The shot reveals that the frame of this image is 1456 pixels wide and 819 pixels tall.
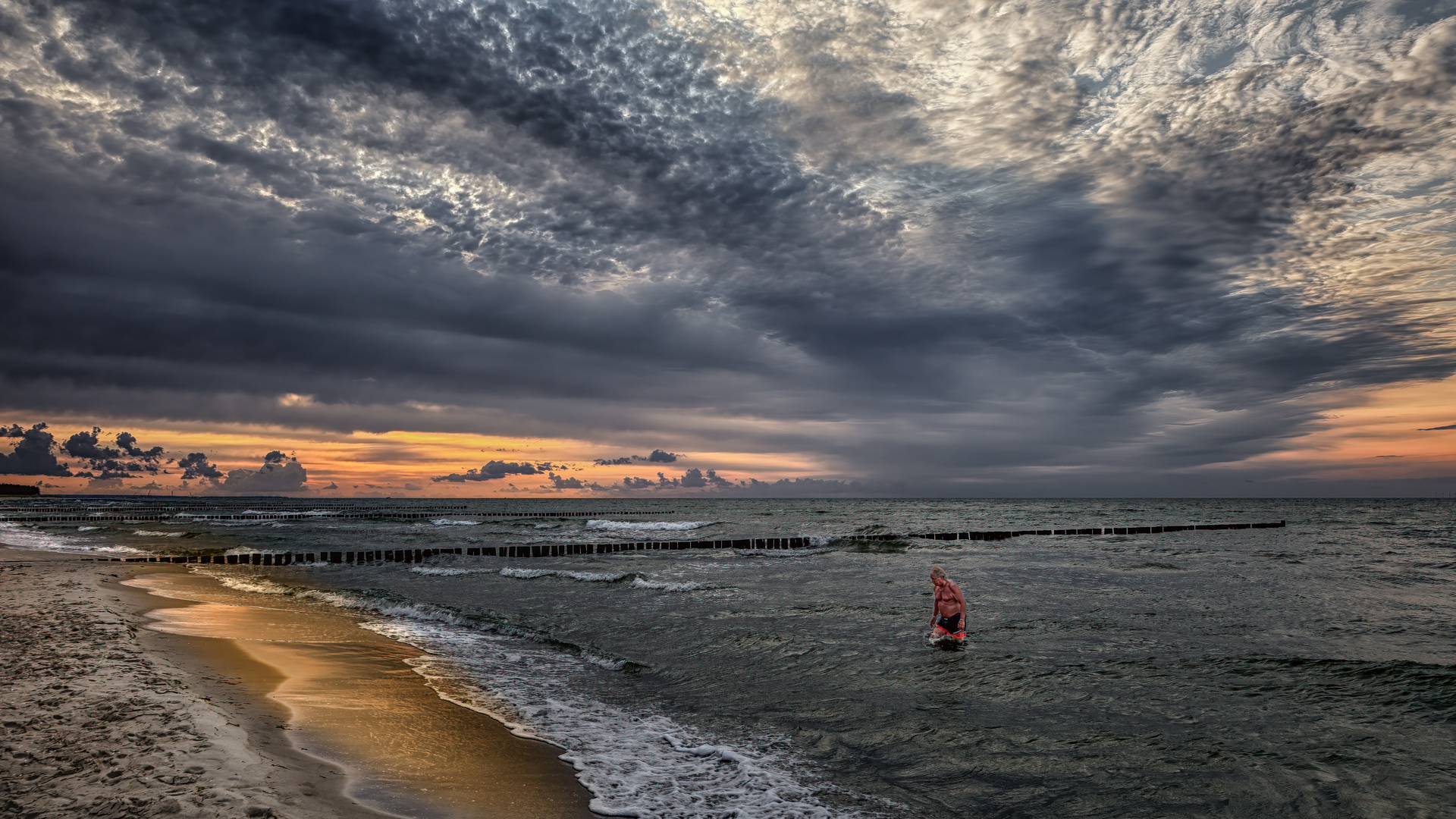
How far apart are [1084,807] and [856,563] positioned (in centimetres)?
2644

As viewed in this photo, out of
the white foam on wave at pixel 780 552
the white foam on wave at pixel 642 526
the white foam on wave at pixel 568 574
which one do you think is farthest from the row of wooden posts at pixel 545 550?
the white foam on wave at pixel 642 526

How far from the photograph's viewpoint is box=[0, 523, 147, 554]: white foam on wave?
40812mm

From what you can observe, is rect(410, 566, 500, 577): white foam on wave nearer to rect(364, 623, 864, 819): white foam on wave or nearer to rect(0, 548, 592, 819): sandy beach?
rect(0, 548, 592, 819): sandy beach

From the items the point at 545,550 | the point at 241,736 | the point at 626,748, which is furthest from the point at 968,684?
the point at 545,550

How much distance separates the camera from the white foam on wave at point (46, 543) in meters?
40.8

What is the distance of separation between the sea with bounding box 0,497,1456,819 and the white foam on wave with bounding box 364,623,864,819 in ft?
0.16

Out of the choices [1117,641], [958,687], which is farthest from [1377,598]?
[958,687]

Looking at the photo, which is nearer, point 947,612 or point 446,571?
point 947,612

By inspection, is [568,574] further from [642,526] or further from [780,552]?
[642,526]

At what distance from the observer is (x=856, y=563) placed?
33656 millimetres

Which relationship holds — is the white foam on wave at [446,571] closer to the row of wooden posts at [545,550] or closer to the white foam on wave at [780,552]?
the row of wooden posts at [545,550]

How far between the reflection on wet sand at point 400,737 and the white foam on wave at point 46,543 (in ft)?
Answer: 110

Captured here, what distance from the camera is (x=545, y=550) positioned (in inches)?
1746

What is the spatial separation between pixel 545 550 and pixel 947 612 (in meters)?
33.5
